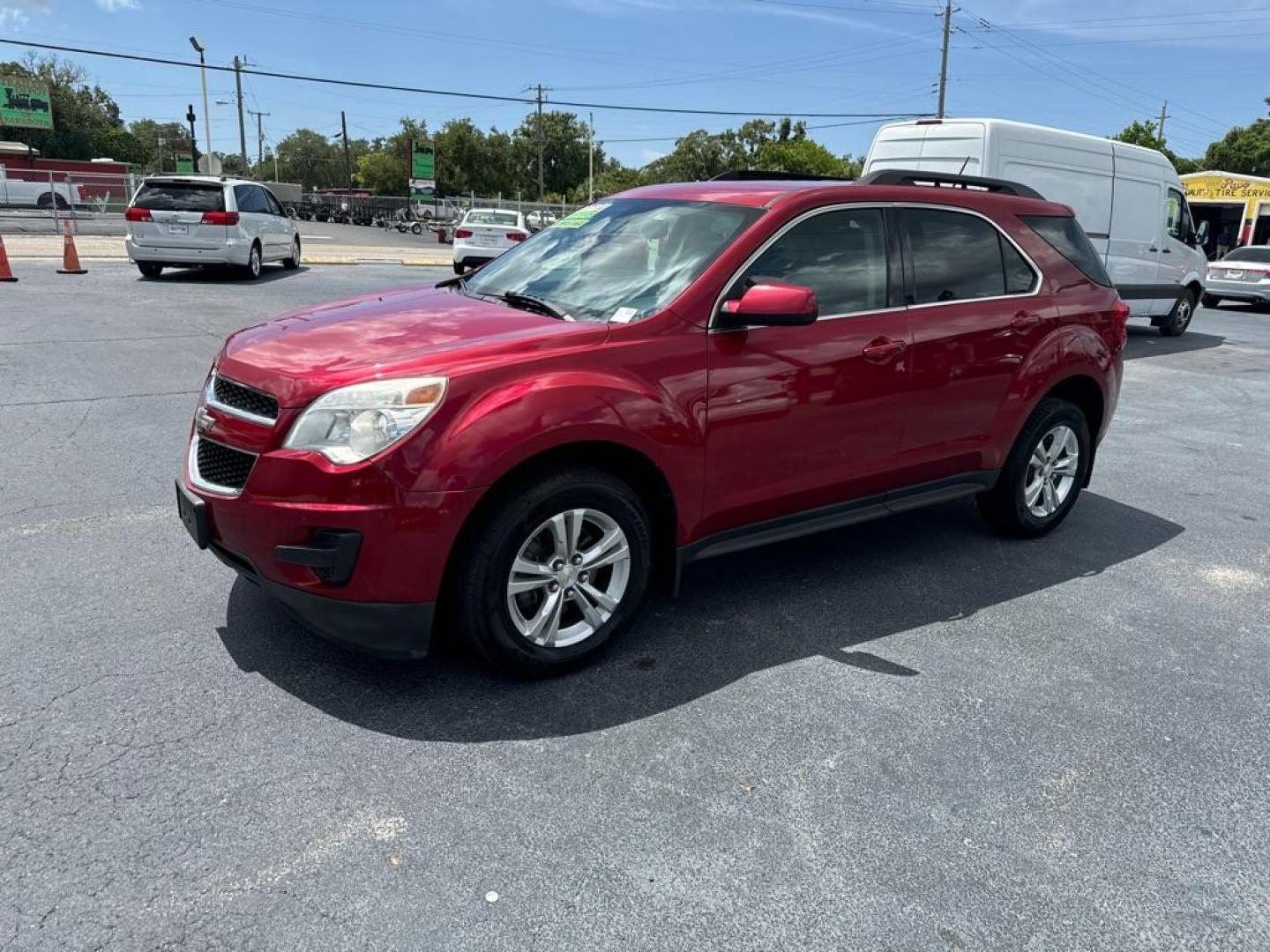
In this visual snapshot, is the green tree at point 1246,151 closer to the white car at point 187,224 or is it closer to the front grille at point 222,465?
the white car at point 187,224

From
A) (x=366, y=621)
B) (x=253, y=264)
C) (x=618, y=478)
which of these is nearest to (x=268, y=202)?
(x=253, y=264)

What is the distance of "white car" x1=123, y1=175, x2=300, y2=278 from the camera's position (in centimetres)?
1491

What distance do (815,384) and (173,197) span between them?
14.4 metres

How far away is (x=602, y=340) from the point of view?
3.34m

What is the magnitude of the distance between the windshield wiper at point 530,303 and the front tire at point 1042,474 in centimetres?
264

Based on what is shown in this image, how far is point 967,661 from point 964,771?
0.82 m

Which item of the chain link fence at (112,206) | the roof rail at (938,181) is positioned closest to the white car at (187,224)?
the chain link fence at (112,206)

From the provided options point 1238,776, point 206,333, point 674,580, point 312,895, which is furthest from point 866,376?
point 206,333

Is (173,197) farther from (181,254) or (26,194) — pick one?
(26,194)

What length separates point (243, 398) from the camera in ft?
10.7

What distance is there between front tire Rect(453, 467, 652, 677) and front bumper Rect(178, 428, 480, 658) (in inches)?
5.6

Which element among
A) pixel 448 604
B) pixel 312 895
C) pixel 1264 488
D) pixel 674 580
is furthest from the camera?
pixel 1264 488

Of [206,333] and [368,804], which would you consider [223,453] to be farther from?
[206,333]

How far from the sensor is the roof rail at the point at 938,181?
4566 mm
